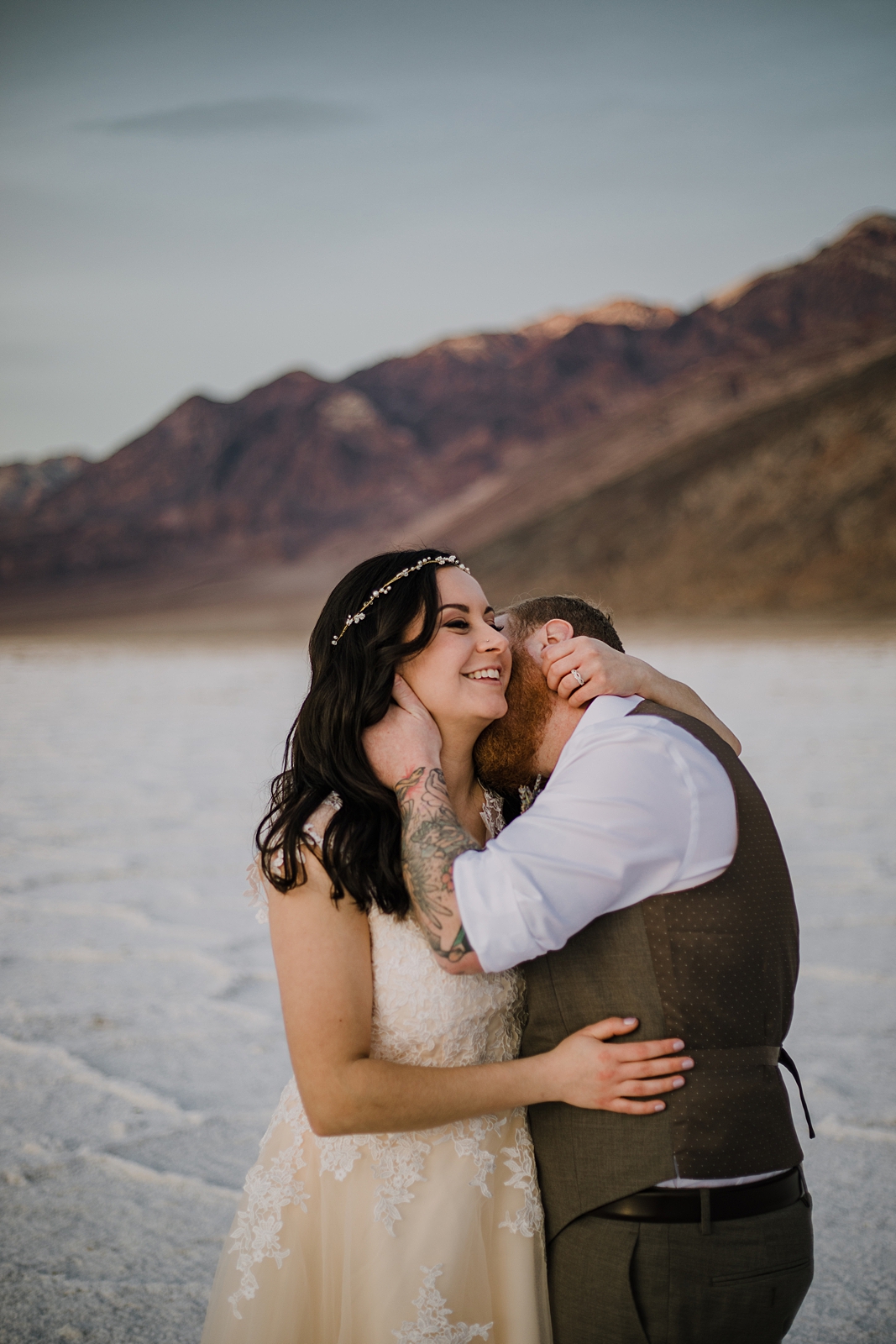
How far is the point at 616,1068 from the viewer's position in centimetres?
165

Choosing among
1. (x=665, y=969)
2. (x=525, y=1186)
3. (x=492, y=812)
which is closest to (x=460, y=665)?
(x=492, y=812)

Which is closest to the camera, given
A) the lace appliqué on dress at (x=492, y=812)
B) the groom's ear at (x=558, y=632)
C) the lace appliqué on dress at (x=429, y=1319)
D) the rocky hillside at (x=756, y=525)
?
the lace appliqué on dress at (x=429, y=1319)

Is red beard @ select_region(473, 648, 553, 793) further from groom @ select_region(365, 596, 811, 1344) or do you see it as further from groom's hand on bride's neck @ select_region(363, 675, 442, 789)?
groom @ select_region(365, 596, 811, 1344)

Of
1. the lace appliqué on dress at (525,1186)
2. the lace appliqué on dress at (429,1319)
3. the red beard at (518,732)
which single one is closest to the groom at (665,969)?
the lace appliqué on dress at (525,1186)

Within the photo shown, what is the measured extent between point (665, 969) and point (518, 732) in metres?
0.65

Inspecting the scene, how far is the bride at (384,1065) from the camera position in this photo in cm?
176

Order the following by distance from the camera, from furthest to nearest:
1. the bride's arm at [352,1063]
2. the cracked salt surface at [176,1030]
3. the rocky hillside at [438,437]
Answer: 1. the rocky hillside at [438,437]
2. the cracked salt surface at [176,1030]
3. the bride's arm at [352,1063]

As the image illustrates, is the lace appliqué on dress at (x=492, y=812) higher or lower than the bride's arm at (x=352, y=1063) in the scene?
higher

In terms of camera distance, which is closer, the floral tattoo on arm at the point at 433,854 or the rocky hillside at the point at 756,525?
the floral tattoo on arm at the point at 433,854

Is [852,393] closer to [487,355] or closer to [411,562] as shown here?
[411,562]

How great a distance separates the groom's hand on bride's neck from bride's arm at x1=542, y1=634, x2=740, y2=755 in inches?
9.5

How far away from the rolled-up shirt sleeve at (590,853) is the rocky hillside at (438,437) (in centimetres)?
6638

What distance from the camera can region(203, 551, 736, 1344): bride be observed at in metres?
1.76

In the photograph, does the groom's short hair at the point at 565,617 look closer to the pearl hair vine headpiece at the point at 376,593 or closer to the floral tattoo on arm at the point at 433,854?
the pearl hair vine headpiece at the point at 376,593
